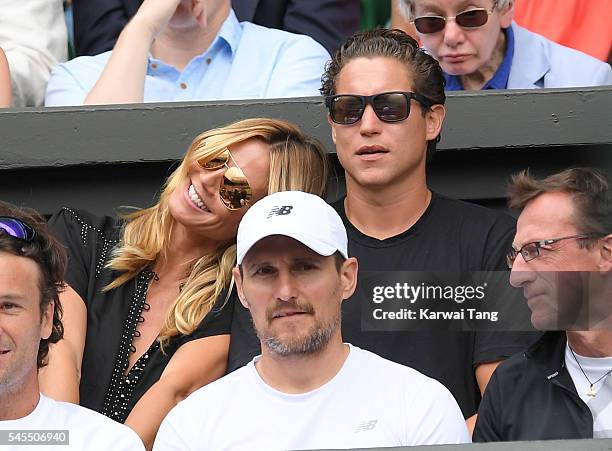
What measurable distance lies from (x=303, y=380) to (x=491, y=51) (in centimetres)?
165

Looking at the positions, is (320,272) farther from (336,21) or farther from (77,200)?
(336,21)

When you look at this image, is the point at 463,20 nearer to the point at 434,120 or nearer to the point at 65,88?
the point at 434,120

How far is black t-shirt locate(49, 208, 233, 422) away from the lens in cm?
390

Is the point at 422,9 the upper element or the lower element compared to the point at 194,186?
upper

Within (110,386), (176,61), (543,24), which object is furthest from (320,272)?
(543,24)

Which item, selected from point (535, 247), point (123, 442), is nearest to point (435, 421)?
point (535, 247)

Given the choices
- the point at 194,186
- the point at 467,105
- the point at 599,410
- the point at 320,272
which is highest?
the point at 467,105

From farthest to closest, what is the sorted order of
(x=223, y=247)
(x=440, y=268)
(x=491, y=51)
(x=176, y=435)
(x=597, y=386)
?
(x=491, y=51), (x=223, y=247), (x=440, y=268), (x=597, y=386), (x=176, y=435)

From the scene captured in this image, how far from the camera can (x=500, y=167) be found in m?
4.46

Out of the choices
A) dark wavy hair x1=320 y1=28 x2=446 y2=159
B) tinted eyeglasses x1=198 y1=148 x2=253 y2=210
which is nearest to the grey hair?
dark wavy hair x1=320 y1=28 x2=446 y2=159

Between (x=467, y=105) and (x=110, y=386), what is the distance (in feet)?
4.72

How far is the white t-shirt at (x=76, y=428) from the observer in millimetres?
3150

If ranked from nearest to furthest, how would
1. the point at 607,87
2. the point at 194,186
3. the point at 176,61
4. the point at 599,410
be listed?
the point at 599,410 → the point at 194,186 → the point at 607,87 → the point at 176,61

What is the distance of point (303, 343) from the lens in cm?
326
